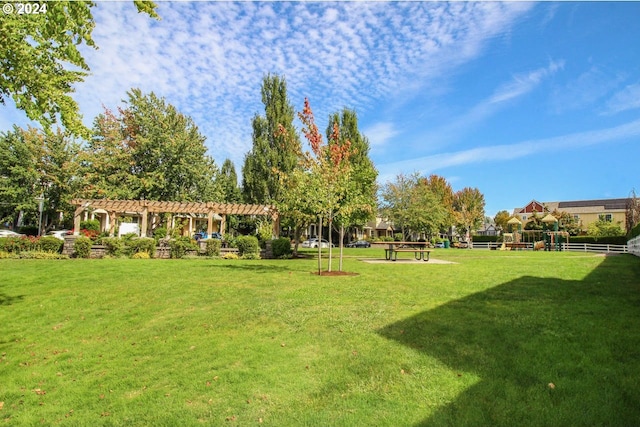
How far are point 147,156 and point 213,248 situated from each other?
47.2 feet

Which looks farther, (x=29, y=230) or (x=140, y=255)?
(x=29, y=230)

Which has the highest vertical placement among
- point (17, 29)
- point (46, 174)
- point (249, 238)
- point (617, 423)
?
point (46, 174)

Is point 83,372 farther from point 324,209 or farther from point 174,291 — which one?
point 324,209

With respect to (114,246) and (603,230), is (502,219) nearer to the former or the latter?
(603,230)

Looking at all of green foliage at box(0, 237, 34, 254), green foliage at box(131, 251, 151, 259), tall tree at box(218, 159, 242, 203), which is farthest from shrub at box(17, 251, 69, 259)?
tall tree at box(218, 159, 242, 203)

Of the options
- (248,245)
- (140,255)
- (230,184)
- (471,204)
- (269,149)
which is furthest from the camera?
(471,204)

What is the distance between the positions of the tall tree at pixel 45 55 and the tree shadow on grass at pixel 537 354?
6759 millimetres

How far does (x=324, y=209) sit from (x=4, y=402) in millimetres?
9035

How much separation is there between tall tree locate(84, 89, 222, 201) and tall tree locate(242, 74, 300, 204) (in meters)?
4.60

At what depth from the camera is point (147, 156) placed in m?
30.7

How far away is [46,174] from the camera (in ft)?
120

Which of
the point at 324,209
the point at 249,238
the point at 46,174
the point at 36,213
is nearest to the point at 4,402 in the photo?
the point at 324,209

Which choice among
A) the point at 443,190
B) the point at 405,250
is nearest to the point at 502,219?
the point at 443,190

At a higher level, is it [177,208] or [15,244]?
[177,208]
